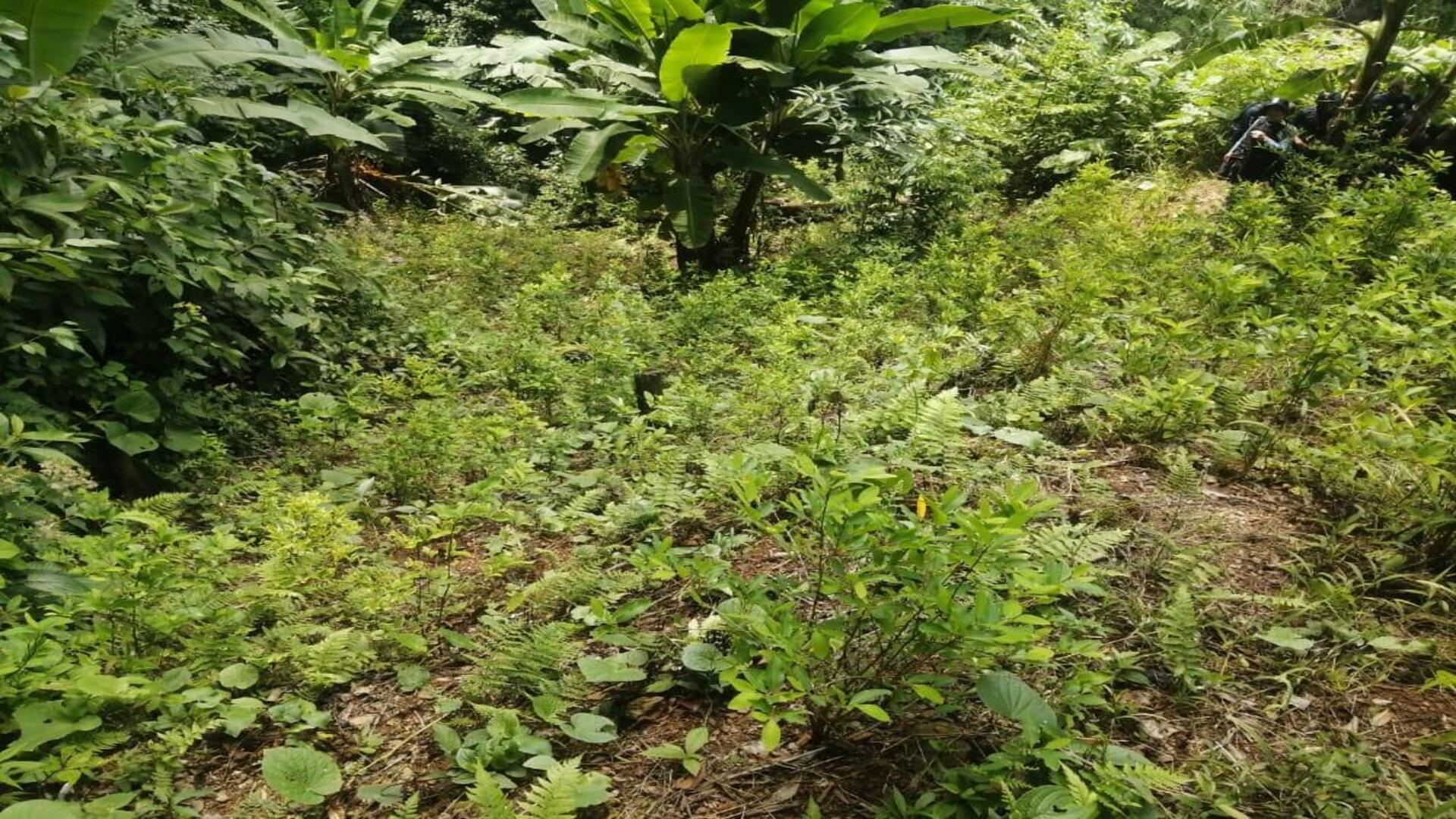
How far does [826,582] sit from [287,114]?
517 cm

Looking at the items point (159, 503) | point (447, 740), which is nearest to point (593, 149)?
point (159, 503)

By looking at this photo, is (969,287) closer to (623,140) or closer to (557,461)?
(557,461)

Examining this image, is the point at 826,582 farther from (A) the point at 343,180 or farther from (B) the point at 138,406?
(A) the point at 343,180

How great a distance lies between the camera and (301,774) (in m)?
1.70

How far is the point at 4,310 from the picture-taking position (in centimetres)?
287

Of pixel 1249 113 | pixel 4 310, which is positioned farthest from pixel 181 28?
pixel 1249 113

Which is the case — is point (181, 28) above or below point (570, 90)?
above

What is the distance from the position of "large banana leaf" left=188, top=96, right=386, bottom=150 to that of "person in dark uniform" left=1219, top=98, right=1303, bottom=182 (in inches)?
278

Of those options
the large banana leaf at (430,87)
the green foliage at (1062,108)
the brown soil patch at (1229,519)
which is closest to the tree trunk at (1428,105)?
the green foliage at (1062,108)

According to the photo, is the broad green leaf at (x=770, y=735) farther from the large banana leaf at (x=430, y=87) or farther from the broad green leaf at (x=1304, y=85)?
the broad green leaf at (x=1304, y=85)

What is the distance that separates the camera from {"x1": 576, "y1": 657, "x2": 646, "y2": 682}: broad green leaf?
193 centimetres

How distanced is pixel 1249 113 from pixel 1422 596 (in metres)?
6.48

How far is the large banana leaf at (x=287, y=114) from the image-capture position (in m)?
4.70

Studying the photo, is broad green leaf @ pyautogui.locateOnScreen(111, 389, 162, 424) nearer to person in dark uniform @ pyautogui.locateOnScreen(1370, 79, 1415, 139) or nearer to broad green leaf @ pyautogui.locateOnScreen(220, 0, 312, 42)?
broad green leaf @ pyautogui.locateOnScreen(220, 0, 312, 42)
